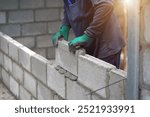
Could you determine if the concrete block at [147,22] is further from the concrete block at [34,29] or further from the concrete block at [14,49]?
the concrete block at [34,29]

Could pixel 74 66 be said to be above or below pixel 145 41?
below

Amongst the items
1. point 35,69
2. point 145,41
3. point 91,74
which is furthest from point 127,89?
point 35,69

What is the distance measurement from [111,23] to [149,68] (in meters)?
1.07

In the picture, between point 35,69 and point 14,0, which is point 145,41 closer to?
point 35,69

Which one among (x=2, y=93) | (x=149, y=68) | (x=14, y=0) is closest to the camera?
(x=149, y=68)

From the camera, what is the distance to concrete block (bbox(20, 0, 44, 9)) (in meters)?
5.91

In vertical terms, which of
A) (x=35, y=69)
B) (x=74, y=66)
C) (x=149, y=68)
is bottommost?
(x=35, y=69)

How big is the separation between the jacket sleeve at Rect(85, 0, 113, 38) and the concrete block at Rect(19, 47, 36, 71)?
4.68ft

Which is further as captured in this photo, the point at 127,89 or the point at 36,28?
the point at 36,28

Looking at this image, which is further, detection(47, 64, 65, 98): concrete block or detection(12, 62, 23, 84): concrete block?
detection(12, 62, 23, 84): concrete block

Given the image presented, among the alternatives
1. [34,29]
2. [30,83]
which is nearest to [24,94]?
[30,83]

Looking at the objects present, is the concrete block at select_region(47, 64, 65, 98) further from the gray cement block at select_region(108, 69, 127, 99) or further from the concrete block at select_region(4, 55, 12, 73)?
the concrete block at select_region(4, 55, 12, 73)

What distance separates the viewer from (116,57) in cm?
327

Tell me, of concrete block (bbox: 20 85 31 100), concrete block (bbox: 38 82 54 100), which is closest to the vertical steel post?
concrete block (bbox: 38 82 54 100)
